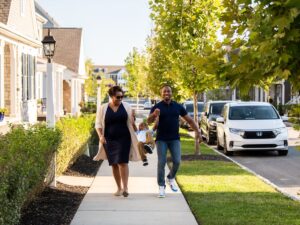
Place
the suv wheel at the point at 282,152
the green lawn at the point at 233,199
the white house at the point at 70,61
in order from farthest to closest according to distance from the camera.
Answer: the white house at the point at 70,61 < the suv wheel at the point at 282,152 < the green lawn at the point at 233,199

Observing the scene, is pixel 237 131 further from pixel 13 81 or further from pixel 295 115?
pixel 295 115

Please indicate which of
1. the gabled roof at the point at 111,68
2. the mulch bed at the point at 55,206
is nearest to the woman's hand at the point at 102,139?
the mulch bed at the point at 55,206

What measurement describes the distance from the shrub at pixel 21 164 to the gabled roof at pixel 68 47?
39519 millimetres

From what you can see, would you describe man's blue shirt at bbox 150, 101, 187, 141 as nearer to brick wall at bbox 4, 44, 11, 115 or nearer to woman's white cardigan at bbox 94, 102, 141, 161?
woman's white cardigan at bbox 94, 102, 141, 161

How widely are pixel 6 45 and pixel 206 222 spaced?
15229 millimetres

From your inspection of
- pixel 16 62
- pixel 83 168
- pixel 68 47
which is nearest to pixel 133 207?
pixel 83 168

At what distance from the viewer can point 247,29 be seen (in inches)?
164

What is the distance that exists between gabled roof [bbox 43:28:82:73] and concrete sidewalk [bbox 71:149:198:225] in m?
38.6

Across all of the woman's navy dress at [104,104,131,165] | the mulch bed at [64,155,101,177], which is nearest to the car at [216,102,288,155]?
the mulch bed at [64,155,101,177]

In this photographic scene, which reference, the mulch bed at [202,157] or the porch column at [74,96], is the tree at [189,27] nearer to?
the mulch bed at [202,157]

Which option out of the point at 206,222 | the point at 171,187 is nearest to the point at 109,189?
the point at 171,187

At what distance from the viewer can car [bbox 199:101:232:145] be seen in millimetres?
23688

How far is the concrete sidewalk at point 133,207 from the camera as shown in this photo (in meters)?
7.92

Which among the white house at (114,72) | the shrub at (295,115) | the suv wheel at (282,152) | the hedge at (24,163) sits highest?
the white house at (114,72)
